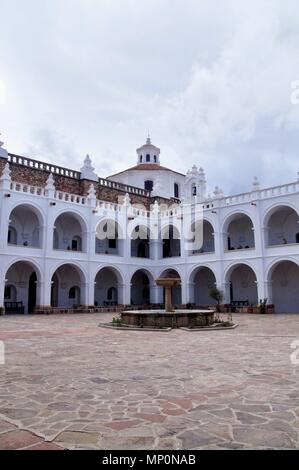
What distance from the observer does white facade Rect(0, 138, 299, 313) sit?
79.2 ft

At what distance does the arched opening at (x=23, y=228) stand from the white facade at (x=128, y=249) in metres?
0.07

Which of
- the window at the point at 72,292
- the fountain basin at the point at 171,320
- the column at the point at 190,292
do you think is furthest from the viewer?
the column at the point at 190,292

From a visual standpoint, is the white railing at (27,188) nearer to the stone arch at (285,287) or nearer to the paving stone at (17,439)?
the stone arch at (285,287)

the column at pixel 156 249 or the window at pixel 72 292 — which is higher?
the column at pixel 156 249

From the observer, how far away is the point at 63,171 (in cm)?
2870

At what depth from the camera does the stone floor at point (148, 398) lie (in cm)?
330

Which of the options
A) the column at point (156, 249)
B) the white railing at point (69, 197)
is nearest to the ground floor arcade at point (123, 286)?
the column at point (156, 249)

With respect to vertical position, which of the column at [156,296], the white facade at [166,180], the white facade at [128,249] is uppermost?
the white facade at [166,180]

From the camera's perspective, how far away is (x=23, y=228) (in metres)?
26.9

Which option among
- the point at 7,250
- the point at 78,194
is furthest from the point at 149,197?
the point at 7,250

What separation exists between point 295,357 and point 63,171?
24147 mm

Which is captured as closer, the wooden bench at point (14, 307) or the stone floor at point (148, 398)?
the stone floor at point (148, 398)

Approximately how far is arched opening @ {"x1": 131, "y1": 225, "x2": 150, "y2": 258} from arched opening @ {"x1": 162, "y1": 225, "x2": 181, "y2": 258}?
1513 mm
